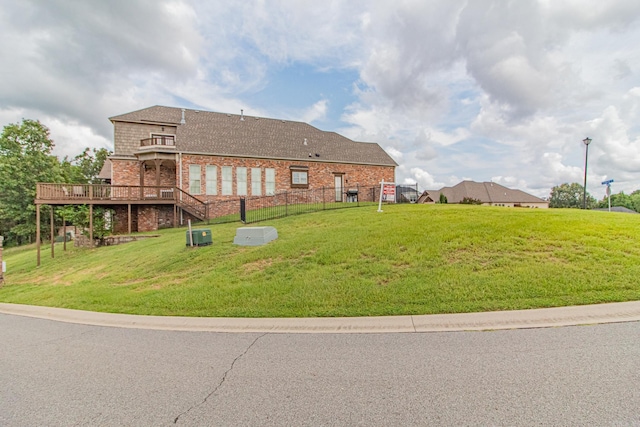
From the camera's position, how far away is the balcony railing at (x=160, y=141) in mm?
22453

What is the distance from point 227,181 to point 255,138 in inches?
195

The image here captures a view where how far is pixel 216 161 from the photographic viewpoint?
77.9 feet

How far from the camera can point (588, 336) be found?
417cm

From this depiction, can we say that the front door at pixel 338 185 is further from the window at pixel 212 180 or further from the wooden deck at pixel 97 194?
the wooden deck at pixel 97 194

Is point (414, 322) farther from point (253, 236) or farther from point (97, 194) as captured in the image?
point (97, 194)

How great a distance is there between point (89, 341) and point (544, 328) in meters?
7.00

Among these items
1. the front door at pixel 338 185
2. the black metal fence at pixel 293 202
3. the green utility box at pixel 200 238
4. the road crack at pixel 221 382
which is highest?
the front door at pixel 338 185

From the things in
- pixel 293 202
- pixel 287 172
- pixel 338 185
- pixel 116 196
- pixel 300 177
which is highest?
pixel 287 172

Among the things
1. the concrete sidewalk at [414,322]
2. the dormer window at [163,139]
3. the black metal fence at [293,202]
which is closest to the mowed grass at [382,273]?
the concrete sidewalk at [414,322]

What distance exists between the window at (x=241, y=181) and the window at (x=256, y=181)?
58 centimetres

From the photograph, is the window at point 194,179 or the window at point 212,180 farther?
the window at point 212,180

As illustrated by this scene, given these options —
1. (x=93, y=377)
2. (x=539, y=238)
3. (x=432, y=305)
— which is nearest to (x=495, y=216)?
(x=539, y=238)

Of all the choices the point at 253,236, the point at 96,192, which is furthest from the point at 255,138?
the point at 253,236

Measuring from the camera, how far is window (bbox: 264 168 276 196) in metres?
25.2
